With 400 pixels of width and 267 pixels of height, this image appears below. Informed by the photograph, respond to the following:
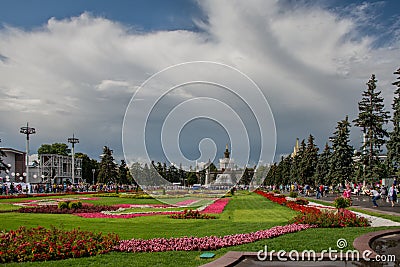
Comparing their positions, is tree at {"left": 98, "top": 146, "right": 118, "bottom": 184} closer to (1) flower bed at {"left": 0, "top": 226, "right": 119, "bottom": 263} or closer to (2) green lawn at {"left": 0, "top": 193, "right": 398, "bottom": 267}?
(2) green lawn at {"left": 0, "top": 193, "right": 398, "bottom": 267}

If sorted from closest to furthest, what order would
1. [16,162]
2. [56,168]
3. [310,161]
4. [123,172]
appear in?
1. [310,161]
2. [123,172]
3. [16,162]
4. [56,168]

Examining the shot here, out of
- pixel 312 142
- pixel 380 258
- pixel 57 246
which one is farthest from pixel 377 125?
pixel 57 246

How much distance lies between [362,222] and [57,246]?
951 cm

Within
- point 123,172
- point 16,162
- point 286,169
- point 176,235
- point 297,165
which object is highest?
point 16,162

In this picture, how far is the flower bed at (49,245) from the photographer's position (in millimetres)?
8353

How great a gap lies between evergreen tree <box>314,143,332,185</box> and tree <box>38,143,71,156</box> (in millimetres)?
68063

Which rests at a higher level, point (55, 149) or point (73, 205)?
point (55, 149)

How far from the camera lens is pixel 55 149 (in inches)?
3967

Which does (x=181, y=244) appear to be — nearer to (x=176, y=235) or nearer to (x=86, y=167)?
(x=176, y=235)

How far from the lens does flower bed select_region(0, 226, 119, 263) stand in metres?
8.35

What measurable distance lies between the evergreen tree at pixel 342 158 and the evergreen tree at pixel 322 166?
16.2 feet

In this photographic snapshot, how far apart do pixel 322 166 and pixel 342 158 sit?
7.99 metres


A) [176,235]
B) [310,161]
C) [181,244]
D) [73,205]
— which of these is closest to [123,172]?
[310,161]

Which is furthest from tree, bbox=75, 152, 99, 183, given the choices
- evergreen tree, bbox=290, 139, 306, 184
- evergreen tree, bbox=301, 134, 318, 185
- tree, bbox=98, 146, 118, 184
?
evergreen tree, bbox=301, 134, 318, 185
